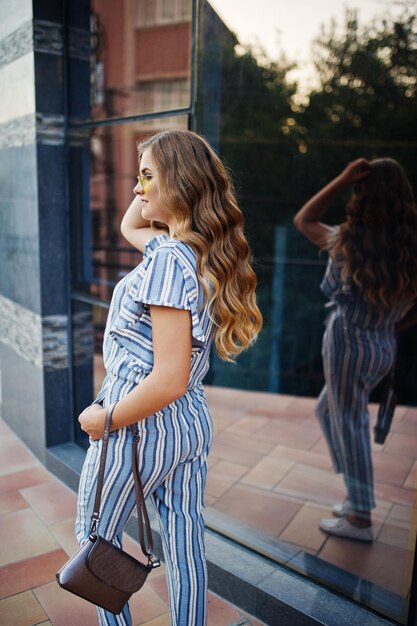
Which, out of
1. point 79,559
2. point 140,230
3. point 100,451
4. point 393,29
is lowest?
point 79,559

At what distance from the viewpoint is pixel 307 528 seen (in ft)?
8.14

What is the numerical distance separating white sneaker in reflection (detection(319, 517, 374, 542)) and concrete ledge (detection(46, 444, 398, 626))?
1.22 ft

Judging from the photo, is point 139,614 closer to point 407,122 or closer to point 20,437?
point 20,437

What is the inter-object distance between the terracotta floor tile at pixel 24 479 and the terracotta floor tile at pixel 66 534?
1.36 ft

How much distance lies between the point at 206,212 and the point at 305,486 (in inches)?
81.1

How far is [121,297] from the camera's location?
135cm

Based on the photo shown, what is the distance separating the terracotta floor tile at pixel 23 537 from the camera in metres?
2.19

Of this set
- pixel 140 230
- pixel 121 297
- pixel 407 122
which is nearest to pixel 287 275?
pixel 407 122

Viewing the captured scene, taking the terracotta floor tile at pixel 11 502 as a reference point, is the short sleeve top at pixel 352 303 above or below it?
above

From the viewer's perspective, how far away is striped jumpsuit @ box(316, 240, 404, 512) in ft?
7.70

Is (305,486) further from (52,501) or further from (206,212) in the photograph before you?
(206,212)

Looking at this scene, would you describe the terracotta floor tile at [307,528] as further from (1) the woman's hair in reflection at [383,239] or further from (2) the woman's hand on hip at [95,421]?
(2) the woman's hand on hip at [95,421]

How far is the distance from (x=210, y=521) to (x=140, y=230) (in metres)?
1.31

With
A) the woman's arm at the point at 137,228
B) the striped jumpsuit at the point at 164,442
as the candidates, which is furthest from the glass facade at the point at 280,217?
the striped jumpsuit at the point at 164,442
